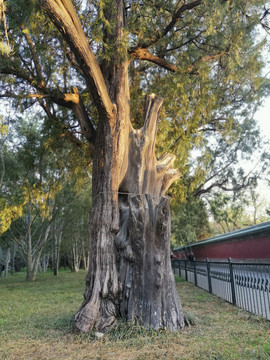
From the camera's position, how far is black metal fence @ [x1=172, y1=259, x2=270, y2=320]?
570 centimetres

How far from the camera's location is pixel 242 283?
22.4 feet

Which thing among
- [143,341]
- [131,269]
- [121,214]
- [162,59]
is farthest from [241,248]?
[143,341]

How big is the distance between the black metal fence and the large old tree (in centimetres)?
156

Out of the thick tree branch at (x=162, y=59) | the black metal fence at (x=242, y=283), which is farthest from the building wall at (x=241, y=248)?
the thick tree branch at (x=162, y=59)

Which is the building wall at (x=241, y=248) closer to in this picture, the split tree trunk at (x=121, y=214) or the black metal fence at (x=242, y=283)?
the black metal fence at (x=242, y=283)

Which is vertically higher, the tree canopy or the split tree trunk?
the tree canopy

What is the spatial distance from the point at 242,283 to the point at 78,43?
5633 mm

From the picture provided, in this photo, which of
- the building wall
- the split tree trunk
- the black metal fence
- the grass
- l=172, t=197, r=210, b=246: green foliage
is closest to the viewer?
the grass

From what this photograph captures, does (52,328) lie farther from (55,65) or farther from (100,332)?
(55,65)

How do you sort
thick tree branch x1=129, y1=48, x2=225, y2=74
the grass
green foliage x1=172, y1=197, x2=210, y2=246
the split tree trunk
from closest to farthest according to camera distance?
the grass → the split tree trunk → thick tree branch x1=129, y1=48, x2=225, y2=74 → green foliage x1=172, y1=197, x2=210, y2=246

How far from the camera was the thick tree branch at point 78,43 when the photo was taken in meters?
4.32

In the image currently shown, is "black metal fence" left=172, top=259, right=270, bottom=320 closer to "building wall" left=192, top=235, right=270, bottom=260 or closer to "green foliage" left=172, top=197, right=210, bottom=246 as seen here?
"building wall" left=192, top=235, right=270, bottom=260

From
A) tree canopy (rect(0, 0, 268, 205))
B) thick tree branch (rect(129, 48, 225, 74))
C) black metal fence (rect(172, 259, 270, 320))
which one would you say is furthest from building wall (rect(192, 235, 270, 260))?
thick tree branch (rect(129, 48, 225, 74))

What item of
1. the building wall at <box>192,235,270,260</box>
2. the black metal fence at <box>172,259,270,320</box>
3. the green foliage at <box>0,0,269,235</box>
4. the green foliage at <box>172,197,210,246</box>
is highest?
the green foliage at <box>0,0,269,235</box>
